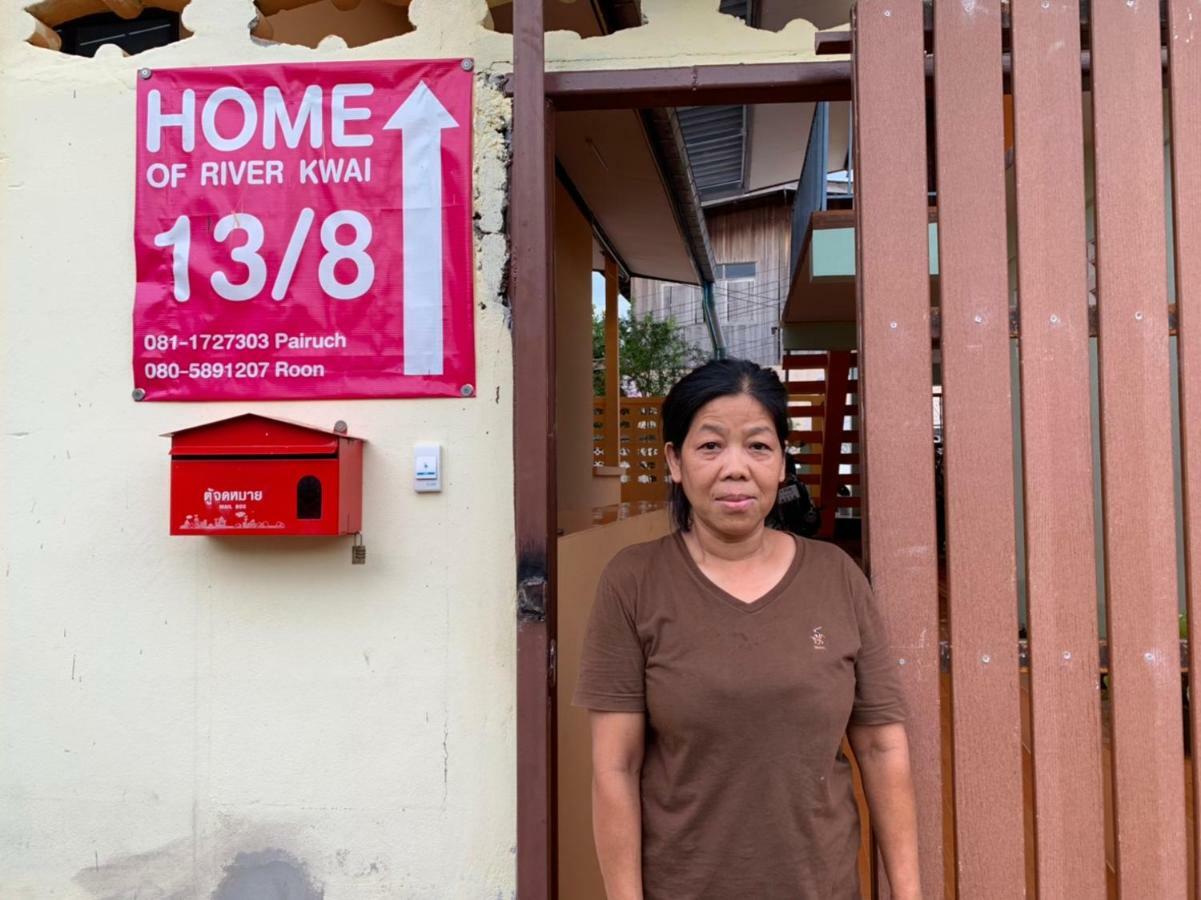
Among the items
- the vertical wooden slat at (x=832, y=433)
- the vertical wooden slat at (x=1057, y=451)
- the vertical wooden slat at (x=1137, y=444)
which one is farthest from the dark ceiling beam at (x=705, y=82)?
the vertical wooden slat at (x=832, y=433)

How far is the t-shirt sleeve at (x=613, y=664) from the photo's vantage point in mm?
1728

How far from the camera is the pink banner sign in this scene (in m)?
2.56

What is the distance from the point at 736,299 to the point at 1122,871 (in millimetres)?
23194

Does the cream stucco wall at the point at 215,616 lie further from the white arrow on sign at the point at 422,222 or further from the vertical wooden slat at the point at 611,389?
the vertical wooden slat at the point at 611,389

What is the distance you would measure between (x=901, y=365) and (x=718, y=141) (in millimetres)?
5248

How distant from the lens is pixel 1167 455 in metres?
2.16

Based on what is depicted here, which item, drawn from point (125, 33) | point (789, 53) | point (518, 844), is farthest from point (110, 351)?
point (789, 53)

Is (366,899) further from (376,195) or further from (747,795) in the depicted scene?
(376,195)

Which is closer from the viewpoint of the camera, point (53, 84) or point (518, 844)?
point (518, 844)

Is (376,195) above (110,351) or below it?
above

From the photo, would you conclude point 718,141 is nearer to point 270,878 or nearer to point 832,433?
point 832,433

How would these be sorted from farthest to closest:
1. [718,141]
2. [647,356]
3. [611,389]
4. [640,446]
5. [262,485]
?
[647,356] → [640,446] → [611,389] → [718,141] → [262,485]

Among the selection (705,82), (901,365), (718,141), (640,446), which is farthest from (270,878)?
(640,446)

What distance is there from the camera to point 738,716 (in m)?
1.66
